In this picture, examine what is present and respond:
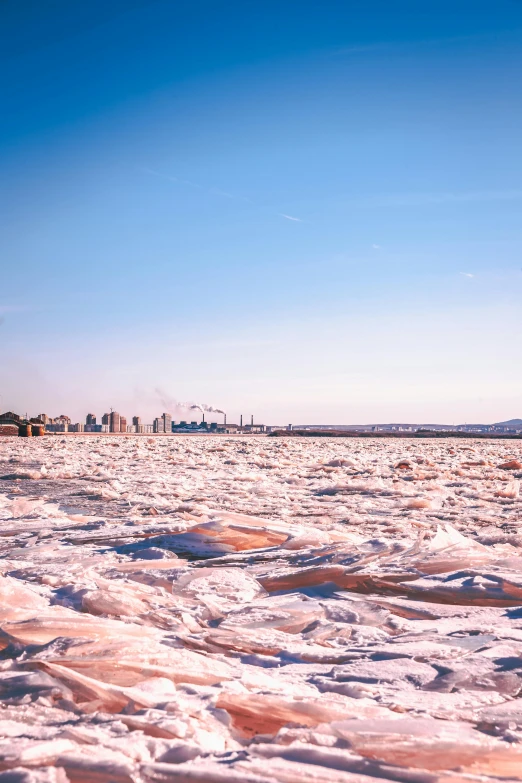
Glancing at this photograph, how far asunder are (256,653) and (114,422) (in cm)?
5791

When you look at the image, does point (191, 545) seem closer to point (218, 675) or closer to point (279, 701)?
point (218, 675)

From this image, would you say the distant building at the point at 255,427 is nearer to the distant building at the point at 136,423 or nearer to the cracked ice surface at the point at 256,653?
the distant building at the point at 136,423

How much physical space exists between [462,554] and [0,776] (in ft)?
7.62

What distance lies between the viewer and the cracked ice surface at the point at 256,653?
3.84ft

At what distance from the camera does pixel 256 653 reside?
1.83m

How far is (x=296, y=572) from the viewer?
2.72 meters

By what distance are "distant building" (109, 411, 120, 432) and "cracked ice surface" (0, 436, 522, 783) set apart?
5430 cm

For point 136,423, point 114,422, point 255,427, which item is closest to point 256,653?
point 114,422

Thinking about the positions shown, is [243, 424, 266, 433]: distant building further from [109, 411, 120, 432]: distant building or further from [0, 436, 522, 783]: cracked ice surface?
[0, 436, 522, 783]: cracked ice surface

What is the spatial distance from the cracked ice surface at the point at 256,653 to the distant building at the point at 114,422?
178 feet

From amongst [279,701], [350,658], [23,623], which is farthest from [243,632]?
[23,623]

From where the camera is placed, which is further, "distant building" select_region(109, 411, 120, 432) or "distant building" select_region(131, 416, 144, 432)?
"distant building" select_region(131, 416, 144, 432)

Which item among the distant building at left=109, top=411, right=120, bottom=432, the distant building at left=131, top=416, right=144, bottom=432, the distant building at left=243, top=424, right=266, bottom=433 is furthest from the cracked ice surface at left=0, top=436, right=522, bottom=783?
the distant building at left=243, top=424, right=266, bottom=433

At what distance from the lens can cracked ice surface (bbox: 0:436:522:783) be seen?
3.84 feet
